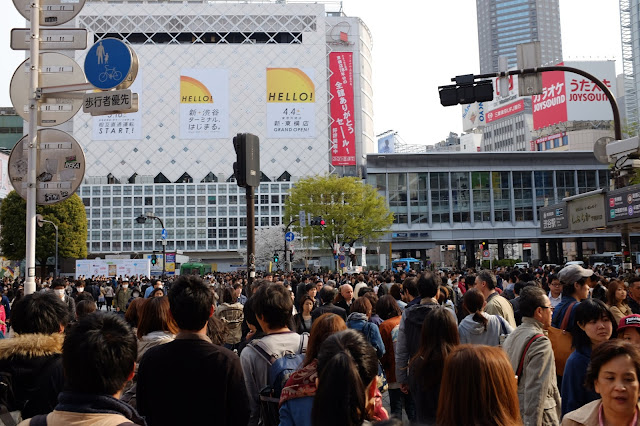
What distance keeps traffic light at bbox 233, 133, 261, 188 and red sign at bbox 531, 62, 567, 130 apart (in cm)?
9013

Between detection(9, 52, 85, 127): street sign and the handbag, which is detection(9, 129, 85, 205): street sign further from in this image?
the handbag

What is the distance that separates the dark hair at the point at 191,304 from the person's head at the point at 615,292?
5067mm

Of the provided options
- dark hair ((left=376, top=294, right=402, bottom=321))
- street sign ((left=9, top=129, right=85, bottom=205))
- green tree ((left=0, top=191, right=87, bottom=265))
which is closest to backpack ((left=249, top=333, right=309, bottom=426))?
dark hair ((left=376, top=294, right=402, bottom=321))

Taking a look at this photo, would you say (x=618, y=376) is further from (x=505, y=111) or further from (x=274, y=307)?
(x=505, y=111)

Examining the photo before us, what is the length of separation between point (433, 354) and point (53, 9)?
567cm

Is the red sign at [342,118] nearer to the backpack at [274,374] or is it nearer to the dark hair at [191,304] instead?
the backpack at [274,374]

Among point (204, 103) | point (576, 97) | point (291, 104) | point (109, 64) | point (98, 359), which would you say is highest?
point (204, 103)

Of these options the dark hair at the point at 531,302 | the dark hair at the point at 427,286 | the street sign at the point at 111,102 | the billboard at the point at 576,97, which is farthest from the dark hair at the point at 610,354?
the billboard at the point at 576,97

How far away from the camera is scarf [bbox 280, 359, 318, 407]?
351cm

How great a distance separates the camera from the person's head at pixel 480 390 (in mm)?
2707

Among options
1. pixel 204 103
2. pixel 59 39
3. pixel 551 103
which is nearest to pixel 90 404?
pixel 59 39

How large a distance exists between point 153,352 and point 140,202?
89.9 m

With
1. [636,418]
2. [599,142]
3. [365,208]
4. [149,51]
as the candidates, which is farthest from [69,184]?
[149,51]

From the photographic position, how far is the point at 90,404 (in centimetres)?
271
